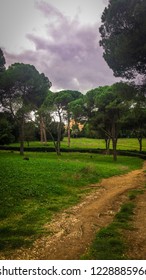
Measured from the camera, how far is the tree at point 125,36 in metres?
19.2

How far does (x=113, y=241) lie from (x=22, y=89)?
142ft

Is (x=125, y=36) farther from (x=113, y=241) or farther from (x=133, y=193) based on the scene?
(x=113, y=241)

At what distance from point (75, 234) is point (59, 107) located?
145 ft

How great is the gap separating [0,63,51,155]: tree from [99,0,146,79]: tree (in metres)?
25.7

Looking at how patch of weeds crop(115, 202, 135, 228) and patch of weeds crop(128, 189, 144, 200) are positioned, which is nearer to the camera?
patch of weeds crop(115, 202, 135, 228)

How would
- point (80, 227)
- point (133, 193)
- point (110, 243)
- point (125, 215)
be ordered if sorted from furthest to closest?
point (133, 193)
point (125, 215)
point (80, 227)
point (110, 243)

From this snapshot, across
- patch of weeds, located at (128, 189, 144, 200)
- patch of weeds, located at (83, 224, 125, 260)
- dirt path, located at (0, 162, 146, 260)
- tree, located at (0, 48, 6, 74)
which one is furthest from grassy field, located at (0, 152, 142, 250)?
tree, located at (0, 48, 6, 74)

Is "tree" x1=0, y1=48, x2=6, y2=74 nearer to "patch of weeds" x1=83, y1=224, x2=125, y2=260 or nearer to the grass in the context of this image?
the grass

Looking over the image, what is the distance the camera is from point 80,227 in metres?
11.1

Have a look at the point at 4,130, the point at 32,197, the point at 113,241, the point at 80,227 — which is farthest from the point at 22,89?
the point at 113,241

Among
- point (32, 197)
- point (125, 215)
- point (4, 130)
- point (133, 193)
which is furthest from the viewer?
point (4, 130)

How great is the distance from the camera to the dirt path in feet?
28.1
